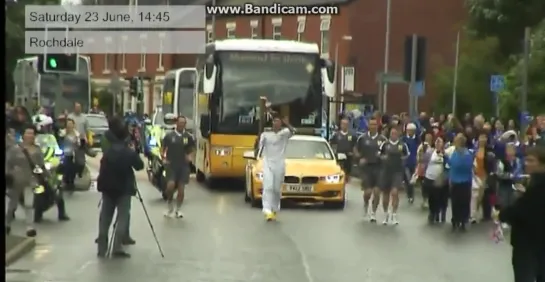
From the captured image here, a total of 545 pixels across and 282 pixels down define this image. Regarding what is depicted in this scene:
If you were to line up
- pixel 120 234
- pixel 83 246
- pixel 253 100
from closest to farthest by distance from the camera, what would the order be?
pixel 120 234 < pixel 83 246 < pixel 253 100

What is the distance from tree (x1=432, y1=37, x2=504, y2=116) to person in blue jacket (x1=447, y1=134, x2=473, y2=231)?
2439 cm

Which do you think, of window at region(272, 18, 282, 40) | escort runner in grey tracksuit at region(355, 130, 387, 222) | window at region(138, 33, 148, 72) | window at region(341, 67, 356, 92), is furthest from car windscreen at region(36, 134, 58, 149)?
window at region(138, 33, 148, 72)

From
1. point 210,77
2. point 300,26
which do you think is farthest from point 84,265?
point 300,26

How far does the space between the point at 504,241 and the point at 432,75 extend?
3186 cm

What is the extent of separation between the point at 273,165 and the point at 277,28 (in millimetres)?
35026

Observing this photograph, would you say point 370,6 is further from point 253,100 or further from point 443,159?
point 443,159

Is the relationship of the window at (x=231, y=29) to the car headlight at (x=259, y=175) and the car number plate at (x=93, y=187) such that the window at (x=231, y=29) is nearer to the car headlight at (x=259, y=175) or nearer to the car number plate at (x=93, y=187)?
the car number plate at (x=93, y=187)

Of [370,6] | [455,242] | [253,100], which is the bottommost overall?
[455,242]

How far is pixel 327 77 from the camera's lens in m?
28.3

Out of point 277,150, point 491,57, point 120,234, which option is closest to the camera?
point 120,234

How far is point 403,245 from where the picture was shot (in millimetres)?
17453

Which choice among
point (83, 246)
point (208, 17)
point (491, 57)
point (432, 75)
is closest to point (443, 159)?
point (83, 246)
